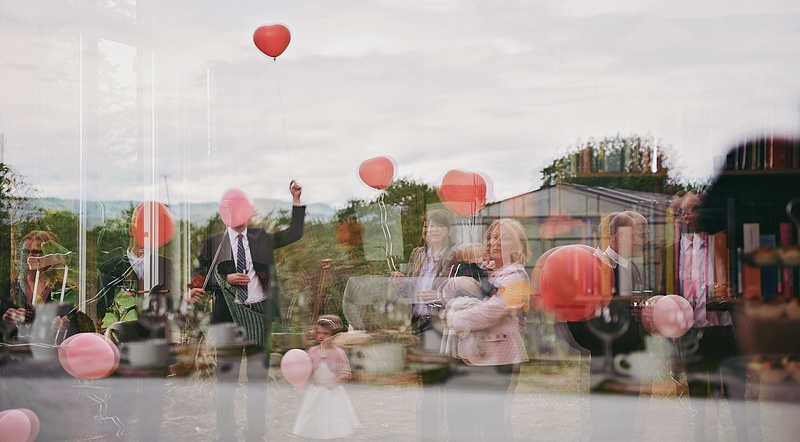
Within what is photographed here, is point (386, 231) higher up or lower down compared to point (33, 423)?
higher up

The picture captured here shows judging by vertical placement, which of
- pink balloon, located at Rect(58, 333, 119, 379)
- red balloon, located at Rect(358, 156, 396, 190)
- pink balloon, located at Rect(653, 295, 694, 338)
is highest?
red balloon, located at Rect(358, 156, 396, 190)

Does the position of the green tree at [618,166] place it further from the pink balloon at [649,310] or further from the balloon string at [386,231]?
the pink balloon at [649,310]

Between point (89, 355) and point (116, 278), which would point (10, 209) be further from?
point (89, 355)

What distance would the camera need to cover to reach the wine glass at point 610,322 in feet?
8.79

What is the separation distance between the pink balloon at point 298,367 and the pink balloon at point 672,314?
4.25 feet

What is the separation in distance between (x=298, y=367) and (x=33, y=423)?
988 mm

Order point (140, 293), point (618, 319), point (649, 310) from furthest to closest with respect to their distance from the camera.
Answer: point (140, 293) → point (618, 319) → point (649, 310)

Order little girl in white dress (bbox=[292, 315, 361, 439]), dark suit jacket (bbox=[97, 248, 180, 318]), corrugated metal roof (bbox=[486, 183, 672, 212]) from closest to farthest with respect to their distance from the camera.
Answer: little girl in white dress (bbox=[292, 315, 361, 439]), dark suit jacket (bbox=[97, 248, 180, 318]), corrugated metal roof (bbox=[486, 183, 672, 212])

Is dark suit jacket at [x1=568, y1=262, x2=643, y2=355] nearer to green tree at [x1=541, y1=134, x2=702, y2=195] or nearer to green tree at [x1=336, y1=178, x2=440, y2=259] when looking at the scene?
green tree at [x1=541, y1=134, x2=702, y2=195]

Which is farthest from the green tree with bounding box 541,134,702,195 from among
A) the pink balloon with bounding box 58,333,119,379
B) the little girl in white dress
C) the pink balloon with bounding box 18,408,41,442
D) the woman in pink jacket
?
the pink balloon with bounding box 18,408,41,442

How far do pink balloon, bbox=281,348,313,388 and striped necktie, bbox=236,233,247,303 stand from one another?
0.31 meters

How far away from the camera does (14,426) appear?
260 centimetres

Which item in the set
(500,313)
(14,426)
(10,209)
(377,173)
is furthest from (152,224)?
(500,313)

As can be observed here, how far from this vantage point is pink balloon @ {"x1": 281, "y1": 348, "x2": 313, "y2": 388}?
2.88 metres
